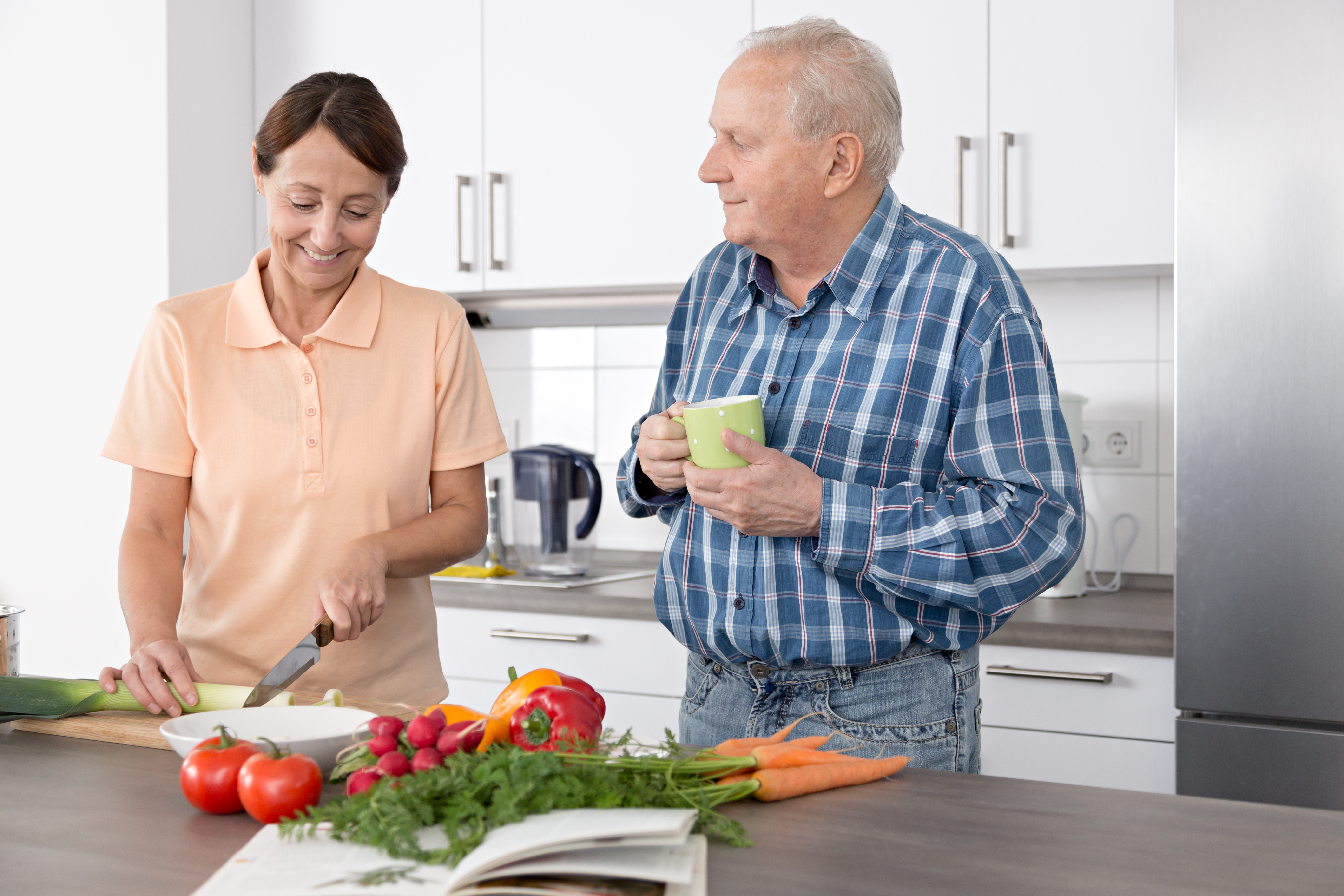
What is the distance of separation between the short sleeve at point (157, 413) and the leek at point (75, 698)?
27 cm

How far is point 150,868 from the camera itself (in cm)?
83

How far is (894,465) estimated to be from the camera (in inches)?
49.6

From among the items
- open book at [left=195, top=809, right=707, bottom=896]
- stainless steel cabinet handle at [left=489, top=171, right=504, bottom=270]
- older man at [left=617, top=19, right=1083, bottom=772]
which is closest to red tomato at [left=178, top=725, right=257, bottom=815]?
open book at [left=195, top=809, right=707, bottom=896]

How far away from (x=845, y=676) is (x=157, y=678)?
711 millimetres

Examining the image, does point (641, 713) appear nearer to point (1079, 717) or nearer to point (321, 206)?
point (1079, 717)

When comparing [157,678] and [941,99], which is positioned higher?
[941,99]

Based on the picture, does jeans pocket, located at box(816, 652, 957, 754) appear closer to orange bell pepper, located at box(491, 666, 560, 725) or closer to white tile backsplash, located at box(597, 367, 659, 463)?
orange bell pepper, located at box(491, 666, 560, 725)

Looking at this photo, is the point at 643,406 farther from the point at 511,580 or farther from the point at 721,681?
the point at 721,681

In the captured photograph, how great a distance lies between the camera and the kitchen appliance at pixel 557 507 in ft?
8.46

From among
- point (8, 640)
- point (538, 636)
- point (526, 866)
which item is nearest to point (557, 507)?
point (538, 636)

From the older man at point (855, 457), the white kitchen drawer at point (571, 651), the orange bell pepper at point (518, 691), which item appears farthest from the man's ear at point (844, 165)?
the white kitchen drawer at point (571, 651)

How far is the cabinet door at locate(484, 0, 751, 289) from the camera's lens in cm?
252

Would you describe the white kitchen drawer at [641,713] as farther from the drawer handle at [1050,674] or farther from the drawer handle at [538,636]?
the drawer handle at [1050,674]

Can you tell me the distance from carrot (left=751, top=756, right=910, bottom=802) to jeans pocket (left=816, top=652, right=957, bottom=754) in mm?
211
